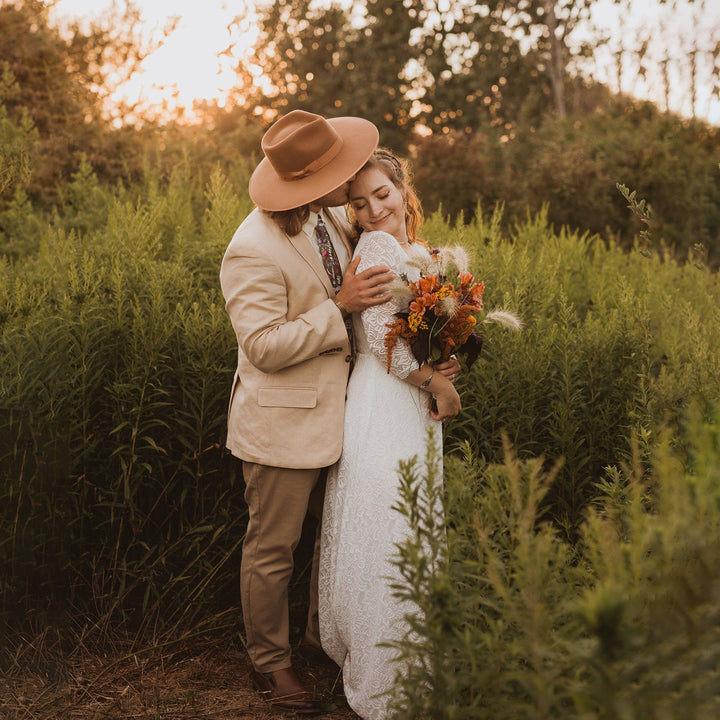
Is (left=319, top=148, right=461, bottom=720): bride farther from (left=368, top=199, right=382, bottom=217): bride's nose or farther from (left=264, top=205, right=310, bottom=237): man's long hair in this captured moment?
(left=264, top=205, right=310, bottom=237): man's long hair

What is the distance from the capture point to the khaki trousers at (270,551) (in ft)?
11.2

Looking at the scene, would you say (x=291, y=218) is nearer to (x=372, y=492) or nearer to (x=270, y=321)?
(x=270, y=321)

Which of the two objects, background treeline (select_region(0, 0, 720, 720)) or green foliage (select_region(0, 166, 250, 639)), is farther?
green foliage (select_region(0, 166, 250, 639))

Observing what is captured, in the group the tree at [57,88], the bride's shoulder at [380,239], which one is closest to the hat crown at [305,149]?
the bride's shoulder at [380,239]

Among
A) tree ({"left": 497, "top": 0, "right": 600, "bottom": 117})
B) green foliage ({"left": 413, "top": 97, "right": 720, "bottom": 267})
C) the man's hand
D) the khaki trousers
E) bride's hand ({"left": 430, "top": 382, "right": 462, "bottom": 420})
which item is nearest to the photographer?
the man's hand

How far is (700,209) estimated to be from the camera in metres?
14.1

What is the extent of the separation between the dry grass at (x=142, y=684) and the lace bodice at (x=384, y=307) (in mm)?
1540

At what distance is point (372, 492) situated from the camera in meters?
3.28

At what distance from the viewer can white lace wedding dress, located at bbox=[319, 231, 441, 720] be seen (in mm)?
3223

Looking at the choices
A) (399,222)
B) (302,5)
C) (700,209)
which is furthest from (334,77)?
(399,222)

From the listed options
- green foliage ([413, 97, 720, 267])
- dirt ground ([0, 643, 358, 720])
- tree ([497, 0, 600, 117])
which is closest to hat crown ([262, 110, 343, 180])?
dirt ground ([0, 643, 358, 720])

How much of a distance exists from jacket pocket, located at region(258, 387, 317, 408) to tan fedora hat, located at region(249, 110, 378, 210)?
740 millimetres

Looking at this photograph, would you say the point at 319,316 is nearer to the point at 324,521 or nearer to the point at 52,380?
the point at 324,521

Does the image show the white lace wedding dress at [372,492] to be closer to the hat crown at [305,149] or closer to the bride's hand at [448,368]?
the bride's hand at [448,368]
